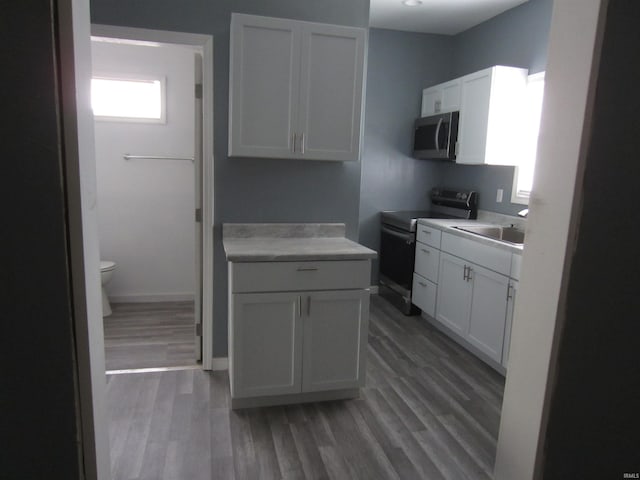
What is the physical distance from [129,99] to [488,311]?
3471 millimetres

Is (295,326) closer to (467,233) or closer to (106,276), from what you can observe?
(467,233)

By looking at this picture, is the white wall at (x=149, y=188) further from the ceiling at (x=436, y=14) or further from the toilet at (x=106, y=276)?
the ceiling at (x=436, y=14)

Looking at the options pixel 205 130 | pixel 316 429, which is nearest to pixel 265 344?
pixel 316 429

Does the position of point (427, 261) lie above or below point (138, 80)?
below

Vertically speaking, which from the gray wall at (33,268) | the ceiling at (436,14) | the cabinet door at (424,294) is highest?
the ceiling at (436,14)

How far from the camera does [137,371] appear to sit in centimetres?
287

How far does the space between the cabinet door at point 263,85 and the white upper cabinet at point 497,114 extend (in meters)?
1.74

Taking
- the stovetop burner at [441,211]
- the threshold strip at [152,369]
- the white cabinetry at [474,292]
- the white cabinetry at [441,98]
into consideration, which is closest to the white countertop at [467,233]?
the white cabinetry at [474,292]

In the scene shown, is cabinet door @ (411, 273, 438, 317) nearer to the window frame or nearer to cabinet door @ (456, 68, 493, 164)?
cabinet door @ (456, 68, 493, 164)

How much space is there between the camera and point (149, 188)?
13.6 feet

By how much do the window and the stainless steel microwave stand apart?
56 centimetres

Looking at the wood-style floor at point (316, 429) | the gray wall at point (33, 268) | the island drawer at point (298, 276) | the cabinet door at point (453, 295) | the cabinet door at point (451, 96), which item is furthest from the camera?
the cabinet door at point (451, 96)

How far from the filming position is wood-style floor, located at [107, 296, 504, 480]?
1.99 m

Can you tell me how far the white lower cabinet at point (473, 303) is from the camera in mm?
2953
